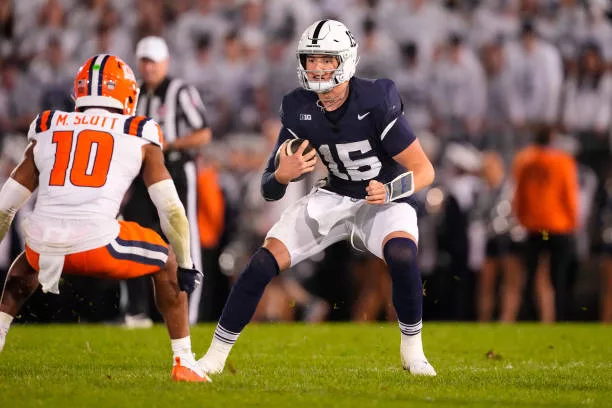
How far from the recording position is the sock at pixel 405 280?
561 centimetres

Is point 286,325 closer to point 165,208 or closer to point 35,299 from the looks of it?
point 35,299

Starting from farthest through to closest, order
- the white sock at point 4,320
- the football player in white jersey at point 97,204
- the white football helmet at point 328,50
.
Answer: the white football helmet at point 328,50 → the white sock at point 4,320 → the football player in white jersey at point 97,204

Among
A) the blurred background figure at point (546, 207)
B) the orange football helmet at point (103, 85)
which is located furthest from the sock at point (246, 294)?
the blurred background figure at point (546, 207)

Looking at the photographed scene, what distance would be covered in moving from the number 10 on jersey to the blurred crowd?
5265 mm

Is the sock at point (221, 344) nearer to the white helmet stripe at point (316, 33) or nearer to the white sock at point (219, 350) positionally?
the white sock at point (219, 350)

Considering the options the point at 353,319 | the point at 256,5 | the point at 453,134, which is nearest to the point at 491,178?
the point at 453,134

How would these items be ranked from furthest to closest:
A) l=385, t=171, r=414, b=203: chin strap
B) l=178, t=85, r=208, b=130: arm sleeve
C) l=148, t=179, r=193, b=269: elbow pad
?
l=178, t=85, r=208, b=130: arm sleeve < l=385, t=171, r=414, b=203: chin strap < l=148, t=179, r=193, b=269: elbow pad

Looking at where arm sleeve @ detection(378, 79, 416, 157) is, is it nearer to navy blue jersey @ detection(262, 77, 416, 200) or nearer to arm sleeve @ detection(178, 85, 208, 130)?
navy blue jersey @ detection(262, 77, 416, 200)

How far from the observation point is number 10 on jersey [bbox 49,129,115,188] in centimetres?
503

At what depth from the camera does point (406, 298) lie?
570 cm

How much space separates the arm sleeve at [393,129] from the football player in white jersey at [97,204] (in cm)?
122

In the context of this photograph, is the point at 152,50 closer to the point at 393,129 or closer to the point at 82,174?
the point at 393,129

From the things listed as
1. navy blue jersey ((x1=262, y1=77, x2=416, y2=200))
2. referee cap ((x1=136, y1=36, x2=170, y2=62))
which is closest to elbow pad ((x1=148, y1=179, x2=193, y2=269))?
navy blue jersey ((x1=262, y1=77, x2=416, y2=200))

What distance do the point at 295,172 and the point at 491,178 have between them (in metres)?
6.43
